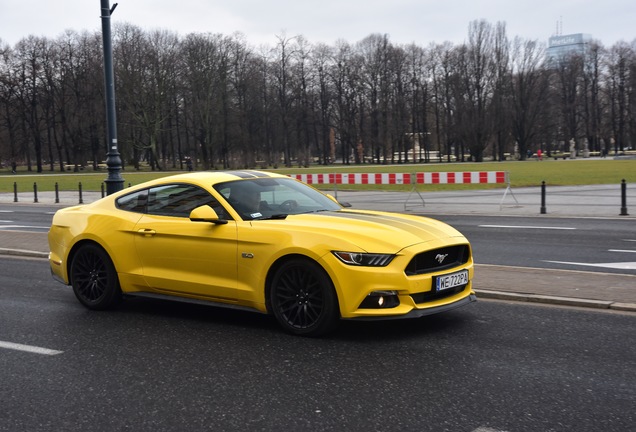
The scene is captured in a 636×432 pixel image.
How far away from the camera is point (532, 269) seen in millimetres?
9758

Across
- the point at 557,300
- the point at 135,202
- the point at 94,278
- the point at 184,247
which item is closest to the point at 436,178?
the point at 557,300

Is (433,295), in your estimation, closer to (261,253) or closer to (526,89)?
(261,253)

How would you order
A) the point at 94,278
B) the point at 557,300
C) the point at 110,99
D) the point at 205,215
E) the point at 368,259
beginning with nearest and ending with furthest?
the point at 368,259 → the point at 205,215 → the point at 557,300 → the point at 94,278 → the point at 110,99

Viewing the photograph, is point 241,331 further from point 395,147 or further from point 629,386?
point 395,147

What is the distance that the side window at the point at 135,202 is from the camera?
7625 millimetres

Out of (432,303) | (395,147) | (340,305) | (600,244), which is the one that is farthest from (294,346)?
(395,147)

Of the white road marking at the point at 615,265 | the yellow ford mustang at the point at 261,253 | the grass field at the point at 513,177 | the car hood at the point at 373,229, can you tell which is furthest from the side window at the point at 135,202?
the grass field at the point at 513,177

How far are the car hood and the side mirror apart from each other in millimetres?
644

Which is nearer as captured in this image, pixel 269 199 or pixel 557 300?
pixel 269 199

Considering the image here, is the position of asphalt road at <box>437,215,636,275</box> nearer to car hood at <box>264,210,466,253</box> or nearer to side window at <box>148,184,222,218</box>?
car hood at <box>264,210,466,253</box>

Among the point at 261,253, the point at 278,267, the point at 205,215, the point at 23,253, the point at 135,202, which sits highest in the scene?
the point at 135,202

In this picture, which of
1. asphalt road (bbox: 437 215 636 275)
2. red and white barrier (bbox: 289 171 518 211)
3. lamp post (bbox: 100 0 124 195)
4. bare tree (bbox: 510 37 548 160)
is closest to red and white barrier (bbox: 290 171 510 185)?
red and white barrier (bbox: 289 171 518 211)

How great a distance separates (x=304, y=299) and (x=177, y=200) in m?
1.96

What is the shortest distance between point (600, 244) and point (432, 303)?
26.9ft
